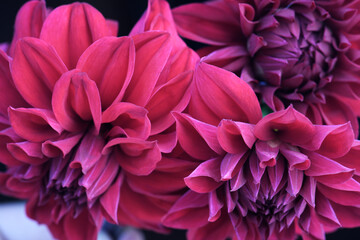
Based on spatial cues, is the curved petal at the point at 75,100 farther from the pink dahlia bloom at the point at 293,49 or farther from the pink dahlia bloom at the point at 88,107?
the pink dahlia bloom at the point at 293,49

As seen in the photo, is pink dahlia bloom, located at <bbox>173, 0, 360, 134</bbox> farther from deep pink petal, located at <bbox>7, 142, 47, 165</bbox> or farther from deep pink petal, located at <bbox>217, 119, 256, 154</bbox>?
deep pink petal, located at <bbox>7, 142, 47, 165</bbox>

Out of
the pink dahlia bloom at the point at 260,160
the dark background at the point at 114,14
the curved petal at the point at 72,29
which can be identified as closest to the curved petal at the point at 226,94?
the pink dahlia bloom at the point at 260,160

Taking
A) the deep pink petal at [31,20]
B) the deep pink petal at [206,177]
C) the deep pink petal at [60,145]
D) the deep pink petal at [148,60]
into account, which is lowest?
the deep pink petal at [206,177]

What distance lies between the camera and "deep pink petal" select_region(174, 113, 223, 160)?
34cm

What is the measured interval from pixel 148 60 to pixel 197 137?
0.08 meters

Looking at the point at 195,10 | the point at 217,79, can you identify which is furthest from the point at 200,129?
the point at 195,10

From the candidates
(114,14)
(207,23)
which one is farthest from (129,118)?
(114,14)

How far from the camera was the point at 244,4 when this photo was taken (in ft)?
1.25

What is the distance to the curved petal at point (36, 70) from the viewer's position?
13.6 inches

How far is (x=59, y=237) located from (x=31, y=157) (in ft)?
0.37

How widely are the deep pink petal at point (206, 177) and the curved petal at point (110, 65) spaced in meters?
0.09

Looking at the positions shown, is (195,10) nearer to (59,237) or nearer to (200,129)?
(200,129)

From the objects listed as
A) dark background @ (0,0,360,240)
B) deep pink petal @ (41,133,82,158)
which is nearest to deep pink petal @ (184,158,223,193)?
deep pink petal @ (41,133,82,158)

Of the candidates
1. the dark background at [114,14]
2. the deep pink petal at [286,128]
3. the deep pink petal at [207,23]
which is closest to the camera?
the deep pink petal at [286,128]
